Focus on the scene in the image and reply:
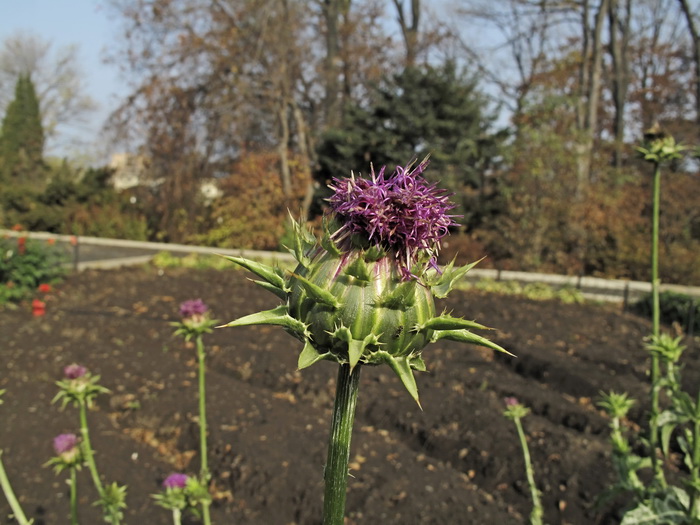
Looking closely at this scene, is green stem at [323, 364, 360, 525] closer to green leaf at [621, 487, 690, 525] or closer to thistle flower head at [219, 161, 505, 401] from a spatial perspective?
thistle flower head at [219, 161, 505, 401]

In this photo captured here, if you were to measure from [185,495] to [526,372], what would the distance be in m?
4.89

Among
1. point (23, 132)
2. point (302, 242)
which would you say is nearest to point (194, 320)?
point (302, 242)

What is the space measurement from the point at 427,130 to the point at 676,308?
6859mm

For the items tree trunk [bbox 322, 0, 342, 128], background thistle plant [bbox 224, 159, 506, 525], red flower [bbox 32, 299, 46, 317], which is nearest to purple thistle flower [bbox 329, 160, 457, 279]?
background thistle plant [bbox 224, 159, 506, 525]

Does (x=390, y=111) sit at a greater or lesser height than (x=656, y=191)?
greater

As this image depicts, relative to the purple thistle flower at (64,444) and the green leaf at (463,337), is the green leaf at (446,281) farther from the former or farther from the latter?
the purple thistle flower at (64,444)

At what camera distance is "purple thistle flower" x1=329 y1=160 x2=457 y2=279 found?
4.42 ft

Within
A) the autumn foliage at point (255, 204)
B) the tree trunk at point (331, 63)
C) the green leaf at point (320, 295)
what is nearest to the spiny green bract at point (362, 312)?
the green leaf at point (320, 295)

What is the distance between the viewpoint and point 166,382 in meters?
5.93

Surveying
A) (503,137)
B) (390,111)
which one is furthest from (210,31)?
(503,137)

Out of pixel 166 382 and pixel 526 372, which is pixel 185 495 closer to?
pixel 166 382

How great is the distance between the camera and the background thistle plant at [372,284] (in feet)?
4.33

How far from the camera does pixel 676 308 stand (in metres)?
9.27

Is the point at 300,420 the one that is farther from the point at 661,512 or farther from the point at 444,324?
the point at 444,324
